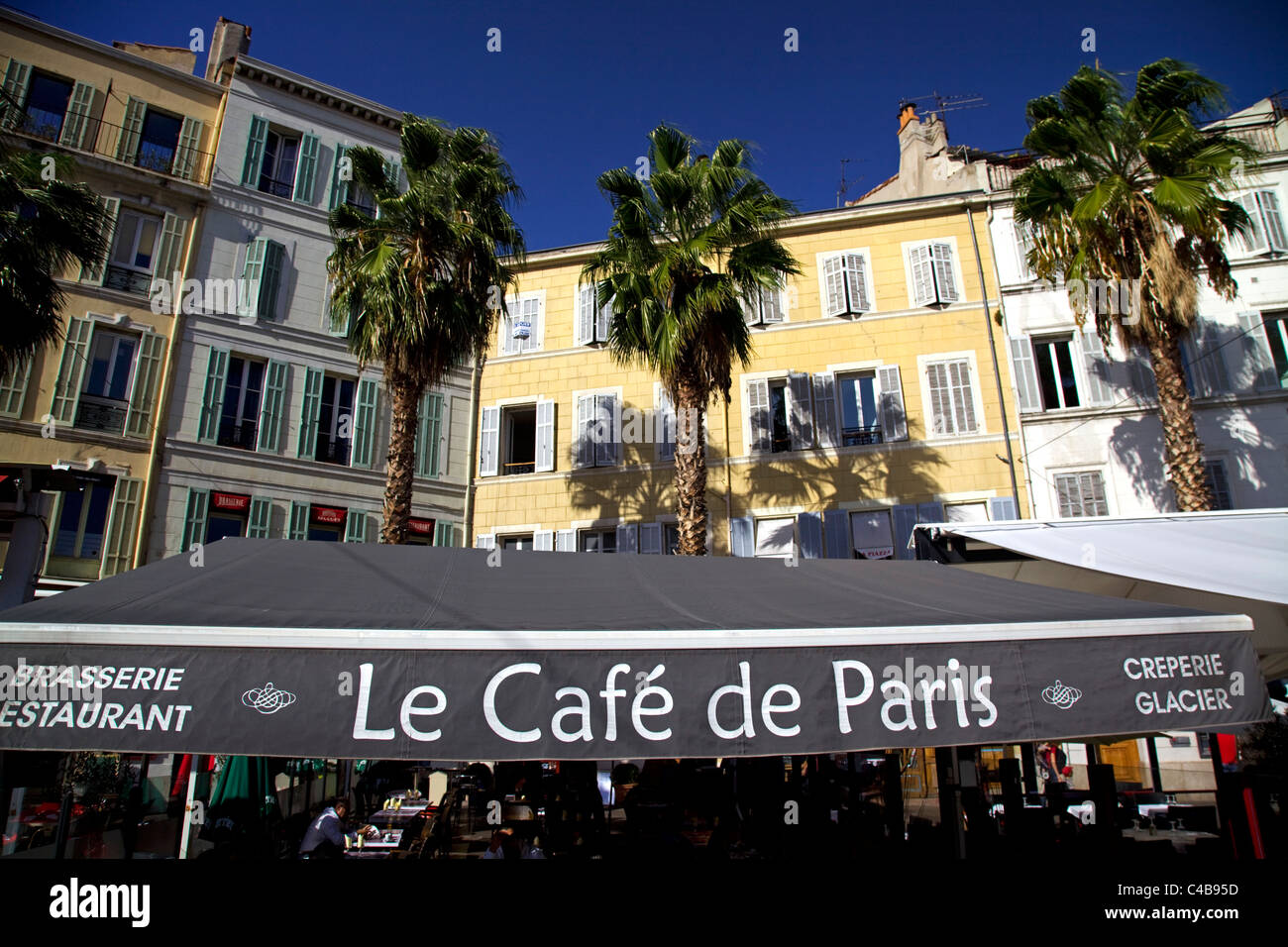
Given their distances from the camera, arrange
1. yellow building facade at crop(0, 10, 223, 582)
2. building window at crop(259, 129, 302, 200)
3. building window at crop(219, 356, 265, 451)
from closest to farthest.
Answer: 1. yellow building facade at crop(0, 10, 223, 582)
2. building window at crop(219, 356, 265, 451)
3. building window at crop(259, 129, 302, 200)

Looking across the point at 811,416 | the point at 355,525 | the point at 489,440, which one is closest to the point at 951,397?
the point at 811,416

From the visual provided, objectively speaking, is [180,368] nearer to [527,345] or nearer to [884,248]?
[527,345]

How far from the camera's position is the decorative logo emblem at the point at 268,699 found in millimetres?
3053

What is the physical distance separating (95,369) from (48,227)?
6.10m

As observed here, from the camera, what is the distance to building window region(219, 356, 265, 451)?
56.7ft

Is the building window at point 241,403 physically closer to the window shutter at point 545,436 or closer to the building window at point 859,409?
the window shutter at point 545,436

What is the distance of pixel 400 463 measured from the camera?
13.3m

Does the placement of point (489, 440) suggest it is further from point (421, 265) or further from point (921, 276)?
point (921, 276)

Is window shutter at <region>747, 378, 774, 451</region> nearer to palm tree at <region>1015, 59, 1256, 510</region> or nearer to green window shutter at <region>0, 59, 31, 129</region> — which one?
palm tree at <region>1015, 59, 1256, 510</region>

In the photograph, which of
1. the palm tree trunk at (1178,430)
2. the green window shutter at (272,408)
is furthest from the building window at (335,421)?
the palm tree trunk at (1178,430)

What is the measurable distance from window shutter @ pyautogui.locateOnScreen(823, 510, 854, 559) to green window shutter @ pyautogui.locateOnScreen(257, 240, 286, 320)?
13.7 meters

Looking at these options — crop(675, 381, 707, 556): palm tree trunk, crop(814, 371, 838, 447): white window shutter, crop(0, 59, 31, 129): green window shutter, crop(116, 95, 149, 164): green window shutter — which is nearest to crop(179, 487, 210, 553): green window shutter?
crop(116, 95, 149, 164): green window shutter

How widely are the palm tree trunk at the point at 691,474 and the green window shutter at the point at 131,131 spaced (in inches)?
552
